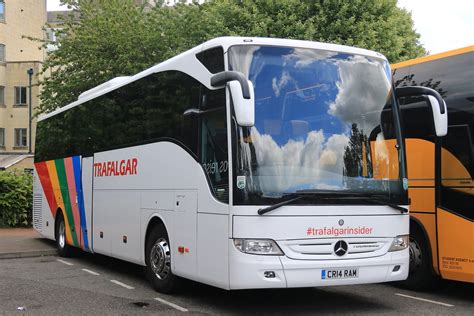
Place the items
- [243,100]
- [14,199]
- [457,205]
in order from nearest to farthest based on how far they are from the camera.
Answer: [243,100], [457,205], [14,199]

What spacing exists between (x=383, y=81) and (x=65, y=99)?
60.9 feet

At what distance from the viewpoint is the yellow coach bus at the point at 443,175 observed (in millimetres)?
8062

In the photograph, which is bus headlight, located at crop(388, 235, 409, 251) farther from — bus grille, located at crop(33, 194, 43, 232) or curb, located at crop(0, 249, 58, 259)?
bus grille, located at crop(33, 194, 43, 232)

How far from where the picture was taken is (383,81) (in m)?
7.65

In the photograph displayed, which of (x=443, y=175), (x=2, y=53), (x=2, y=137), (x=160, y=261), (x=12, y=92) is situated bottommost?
(x=160, y=261)

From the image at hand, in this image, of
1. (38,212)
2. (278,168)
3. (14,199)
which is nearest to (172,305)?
(278,168)

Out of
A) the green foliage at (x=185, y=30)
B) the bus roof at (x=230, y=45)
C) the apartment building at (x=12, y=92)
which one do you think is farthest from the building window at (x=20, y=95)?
the bus roof at (x=230, y=45)

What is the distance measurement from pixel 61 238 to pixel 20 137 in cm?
4031

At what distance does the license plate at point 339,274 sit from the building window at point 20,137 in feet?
157

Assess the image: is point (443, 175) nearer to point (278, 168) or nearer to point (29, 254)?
point (278, 168)

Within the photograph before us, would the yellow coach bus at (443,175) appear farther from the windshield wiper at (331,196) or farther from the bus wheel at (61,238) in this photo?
the bus wheel at (61,238)

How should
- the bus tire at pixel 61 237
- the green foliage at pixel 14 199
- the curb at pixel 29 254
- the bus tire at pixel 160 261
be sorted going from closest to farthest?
the bus tire at pixel 160 261
the curb at pixel 29 254
the bus tire at pixel 61 237
the green foliage at pixel 14 199

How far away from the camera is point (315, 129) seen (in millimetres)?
6996

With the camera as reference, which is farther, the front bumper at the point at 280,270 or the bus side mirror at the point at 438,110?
the bus side mirror at the point at 438,110
